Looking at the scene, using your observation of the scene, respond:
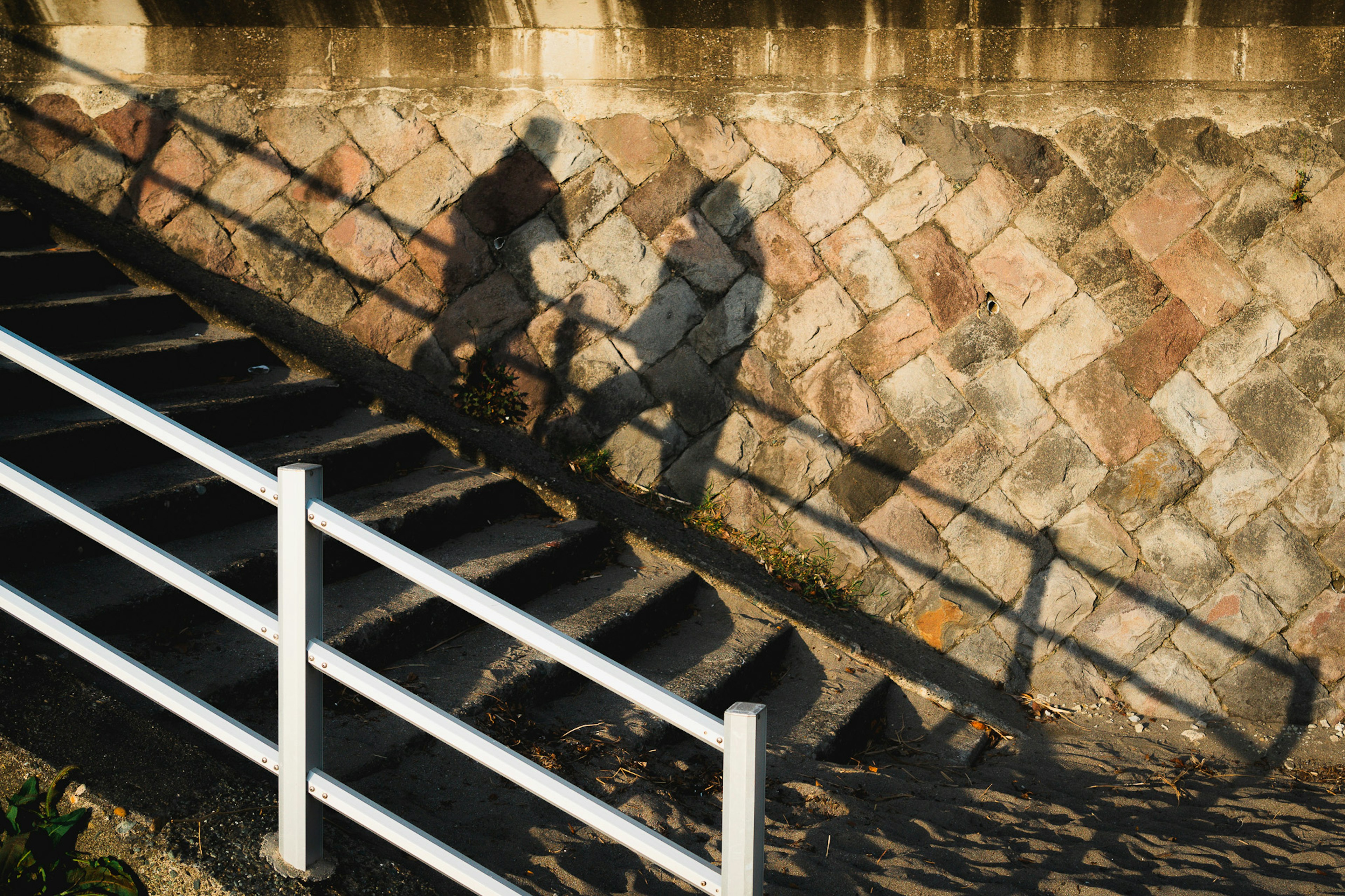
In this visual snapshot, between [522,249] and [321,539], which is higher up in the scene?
[522,249]

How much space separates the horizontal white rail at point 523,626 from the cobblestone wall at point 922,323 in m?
1.93

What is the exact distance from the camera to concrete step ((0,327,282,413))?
8.19 ft

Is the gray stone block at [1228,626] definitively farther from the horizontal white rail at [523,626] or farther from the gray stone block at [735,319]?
the horizontal white rail at [523,626]

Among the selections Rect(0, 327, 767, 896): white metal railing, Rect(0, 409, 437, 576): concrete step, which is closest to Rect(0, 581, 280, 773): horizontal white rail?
Rect(0, 327, 767, 896): white metal railing

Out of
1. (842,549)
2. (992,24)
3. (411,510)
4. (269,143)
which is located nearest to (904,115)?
(992,24)

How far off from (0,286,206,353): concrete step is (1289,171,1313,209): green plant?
3.71m

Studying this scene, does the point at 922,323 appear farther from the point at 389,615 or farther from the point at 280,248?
the point at 280,248

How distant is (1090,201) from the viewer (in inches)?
114

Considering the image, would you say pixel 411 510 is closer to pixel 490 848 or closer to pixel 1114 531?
pixel 490 848

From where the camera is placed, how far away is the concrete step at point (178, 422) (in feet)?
7.46

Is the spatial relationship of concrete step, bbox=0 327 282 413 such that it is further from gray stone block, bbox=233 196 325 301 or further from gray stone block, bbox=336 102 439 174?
gray stone block, bbox=336 102 439 174

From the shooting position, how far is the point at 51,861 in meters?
1.38

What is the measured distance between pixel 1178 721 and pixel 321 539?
2749 mm

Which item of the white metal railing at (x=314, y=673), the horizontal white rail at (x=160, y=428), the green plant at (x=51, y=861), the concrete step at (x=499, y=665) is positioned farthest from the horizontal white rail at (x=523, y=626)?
the concrete step at (x=499, y=665)
